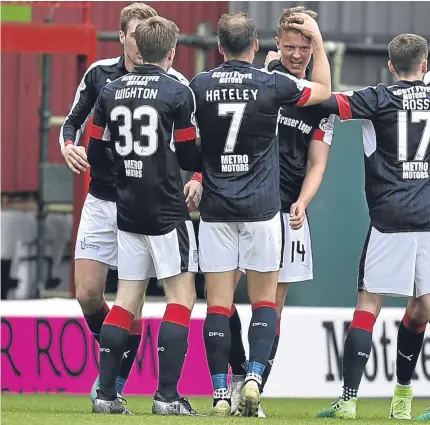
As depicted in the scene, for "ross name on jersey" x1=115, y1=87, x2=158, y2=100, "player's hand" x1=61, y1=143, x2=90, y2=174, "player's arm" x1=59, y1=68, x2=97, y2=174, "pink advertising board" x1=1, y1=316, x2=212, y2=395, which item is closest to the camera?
"ross name on jersey" x1=115, y1=87, x2=158, y2=100

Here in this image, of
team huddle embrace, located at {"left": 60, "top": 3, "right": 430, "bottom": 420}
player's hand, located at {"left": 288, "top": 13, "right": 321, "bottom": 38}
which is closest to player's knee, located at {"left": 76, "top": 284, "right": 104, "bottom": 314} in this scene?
team huddle embrace, located at {"left": 60, "top": 3, "right": 430, "bottom": 420}

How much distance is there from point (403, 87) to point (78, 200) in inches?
225

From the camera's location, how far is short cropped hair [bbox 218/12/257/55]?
23.7 ft

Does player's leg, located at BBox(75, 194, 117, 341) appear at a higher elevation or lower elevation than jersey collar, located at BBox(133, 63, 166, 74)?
lower

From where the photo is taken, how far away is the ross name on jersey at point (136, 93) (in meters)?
7.05

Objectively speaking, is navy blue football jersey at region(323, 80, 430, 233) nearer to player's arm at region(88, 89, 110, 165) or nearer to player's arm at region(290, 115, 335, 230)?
player's arm at region(290, 115, 335, 230)

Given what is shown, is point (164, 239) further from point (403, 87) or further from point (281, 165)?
point (403, 87)

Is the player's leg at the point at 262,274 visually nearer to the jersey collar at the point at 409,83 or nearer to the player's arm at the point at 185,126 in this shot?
the player's arm at the point at 185,126

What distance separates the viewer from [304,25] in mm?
7449

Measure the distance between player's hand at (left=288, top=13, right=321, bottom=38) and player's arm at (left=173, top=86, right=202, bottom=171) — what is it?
765mm

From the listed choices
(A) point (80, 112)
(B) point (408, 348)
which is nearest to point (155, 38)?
(A) point (80, 112)

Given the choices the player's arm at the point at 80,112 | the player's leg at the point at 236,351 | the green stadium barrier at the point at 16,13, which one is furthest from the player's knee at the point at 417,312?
the green stadium barrier at the point at 16,13

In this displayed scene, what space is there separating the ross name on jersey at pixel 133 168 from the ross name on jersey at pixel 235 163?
45cm

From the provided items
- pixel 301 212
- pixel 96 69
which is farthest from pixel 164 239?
pixel 96 69
